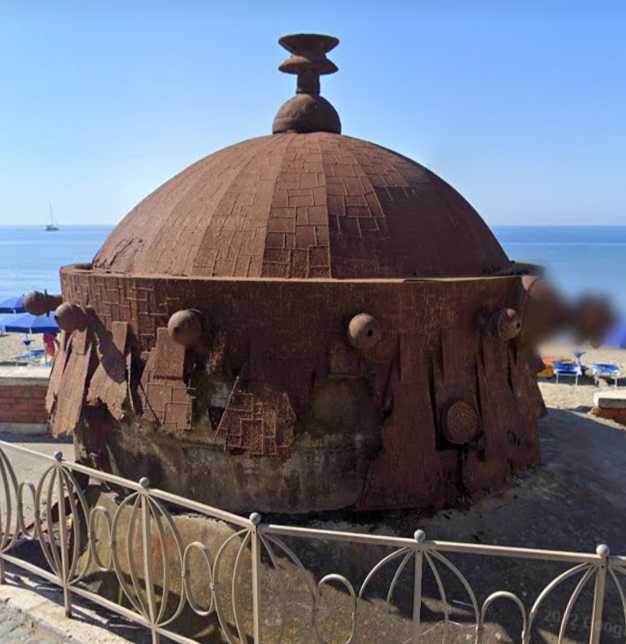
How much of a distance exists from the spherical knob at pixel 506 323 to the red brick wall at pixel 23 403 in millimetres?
6589

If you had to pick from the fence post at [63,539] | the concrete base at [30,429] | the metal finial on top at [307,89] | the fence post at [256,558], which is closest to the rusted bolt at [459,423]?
the fence post at [256,558]

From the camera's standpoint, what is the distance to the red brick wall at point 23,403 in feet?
26.5

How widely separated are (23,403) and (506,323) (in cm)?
709

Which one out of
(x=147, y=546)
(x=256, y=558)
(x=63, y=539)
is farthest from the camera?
(x=63, y=539)

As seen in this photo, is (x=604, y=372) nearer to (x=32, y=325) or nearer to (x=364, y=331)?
(x=364, y=331)

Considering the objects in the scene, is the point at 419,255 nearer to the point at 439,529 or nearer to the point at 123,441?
the point at 439,529

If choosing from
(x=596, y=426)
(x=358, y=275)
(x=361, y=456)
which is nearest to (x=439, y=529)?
(x=361, y=456)

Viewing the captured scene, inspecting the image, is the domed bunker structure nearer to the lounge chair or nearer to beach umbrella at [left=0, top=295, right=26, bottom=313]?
the lounge chair

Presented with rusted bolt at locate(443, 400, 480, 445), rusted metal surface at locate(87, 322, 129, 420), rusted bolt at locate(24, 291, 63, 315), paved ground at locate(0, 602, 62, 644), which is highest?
rusted bolt at locate(24, 291, 63, 315)

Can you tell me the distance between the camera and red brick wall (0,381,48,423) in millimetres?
8062

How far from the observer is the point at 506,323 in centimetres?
423

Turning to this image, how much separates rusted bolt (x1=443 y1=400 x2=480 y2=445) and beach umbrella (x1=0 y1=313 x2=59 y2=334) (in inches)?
512

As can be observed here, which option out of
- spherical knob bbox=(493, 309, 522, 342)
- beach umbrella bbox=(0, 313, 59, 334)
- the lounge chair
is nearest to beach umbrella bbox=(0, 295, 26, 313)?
beach umbrella bbox=(0, 313, 59, 334)

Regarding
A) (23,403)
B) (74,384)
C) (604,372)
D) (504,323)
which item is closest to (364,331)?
(504,323)
